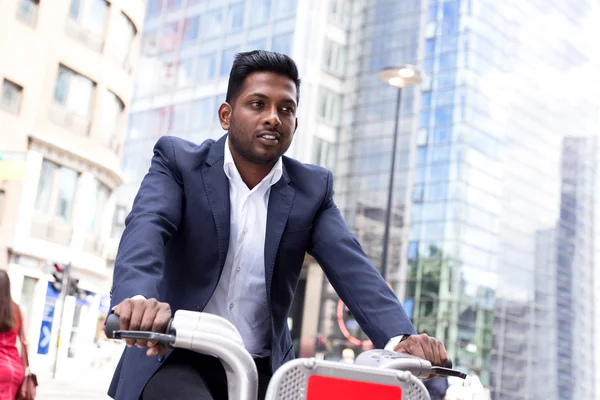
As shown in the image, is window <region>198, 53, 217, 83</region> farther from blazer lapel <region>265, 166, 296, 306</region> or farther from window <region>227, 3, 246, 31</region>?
blazer lapel <region>265, 166, 296, 306</region>

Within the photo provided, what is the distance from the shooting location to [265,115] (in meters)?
2.34

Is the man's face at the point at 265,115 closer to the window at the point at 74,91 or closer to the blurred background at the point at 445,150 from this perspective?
the window at the point at 74,91

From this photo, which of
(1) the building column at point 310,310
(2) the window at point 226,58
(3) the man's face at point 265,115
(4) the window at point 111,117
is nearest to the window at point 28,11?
(4) the window at point 111,117

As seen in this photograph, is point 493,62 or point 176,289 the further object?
point 493,62

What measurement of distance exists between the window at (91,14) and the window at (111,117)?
7.92ft

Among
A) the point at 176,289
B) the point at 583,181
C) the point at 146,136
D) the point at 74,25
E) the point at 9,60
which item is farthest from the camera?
the point at 583,181

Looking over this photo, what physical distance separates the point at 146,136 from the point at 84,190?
29.5 m

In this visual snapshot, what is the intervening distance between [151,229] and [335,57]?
52.6 meters

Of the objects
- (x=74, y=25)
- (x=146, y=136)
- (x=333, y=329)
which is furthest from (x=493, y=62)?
(x=74, y=25)

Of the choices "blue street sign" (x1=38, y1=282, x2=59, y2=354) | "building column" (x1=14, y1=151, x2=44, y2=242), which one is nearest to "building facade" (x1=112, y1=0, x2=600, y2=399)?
"blue street sign" (x1=38, y1=282, x2=59, y2=354)

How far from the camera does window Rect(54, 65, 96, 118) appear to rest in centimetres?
2833

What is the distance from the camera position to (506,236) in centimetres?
5459

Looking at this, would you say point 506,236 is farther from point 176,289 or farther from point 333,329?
point 176,289

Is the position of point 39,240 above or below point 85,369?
above
